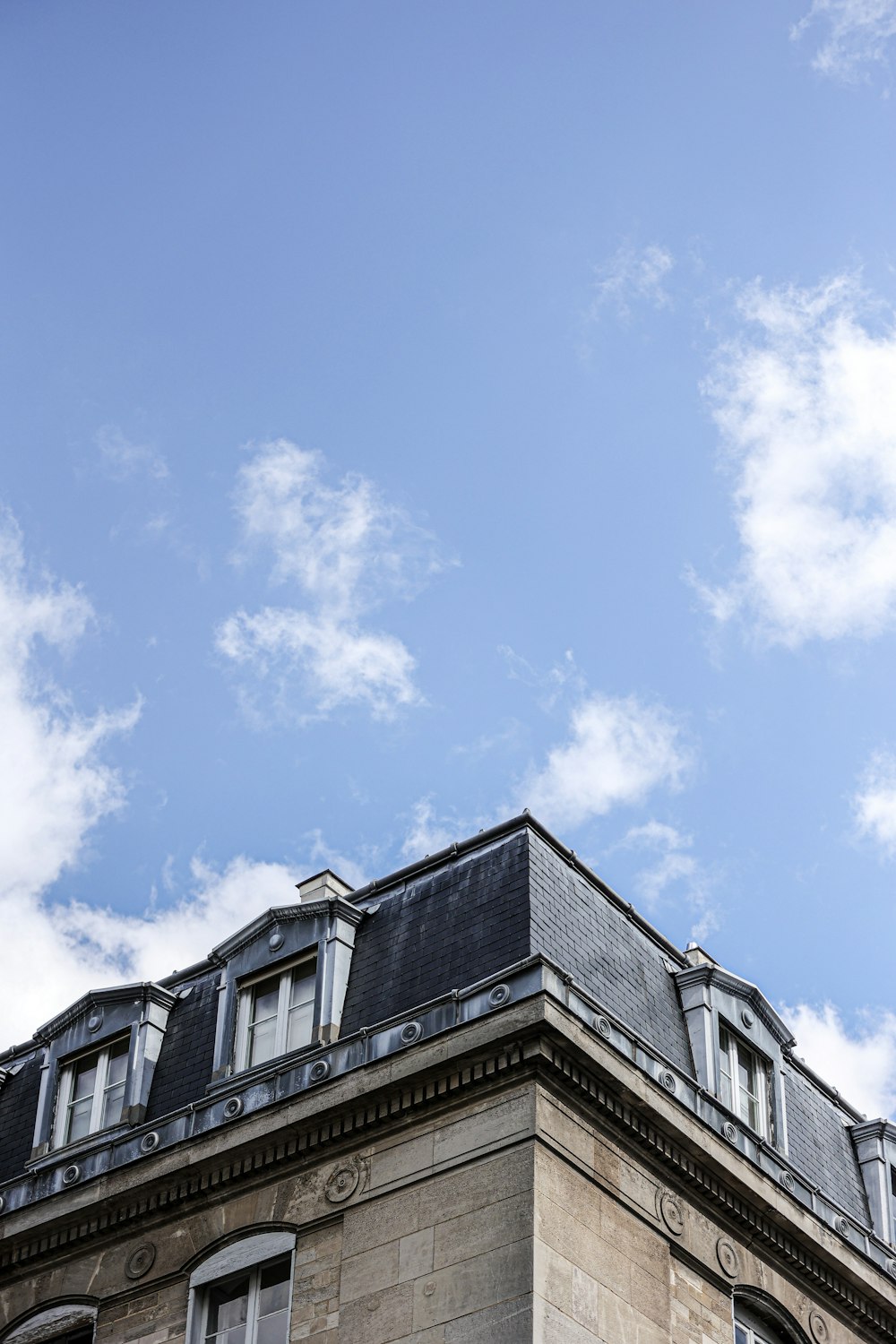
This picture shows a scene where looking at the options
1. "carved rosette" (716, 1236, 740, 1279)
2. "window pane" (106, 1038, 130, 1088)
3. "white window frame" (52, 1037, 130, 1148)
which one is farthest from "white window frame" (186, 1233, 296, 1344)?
"carved rosette" (716, 1236, 740, 1279)

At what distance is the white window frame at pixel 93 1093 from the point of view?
98.4 ft

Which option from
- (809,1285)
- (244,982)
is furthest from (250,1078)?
(809,1285)

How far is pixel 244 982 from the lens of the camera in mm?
29875

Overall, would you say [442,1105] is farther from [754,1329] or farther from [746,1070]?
[746,1070]

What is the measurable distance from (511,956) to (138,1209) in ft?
21.0

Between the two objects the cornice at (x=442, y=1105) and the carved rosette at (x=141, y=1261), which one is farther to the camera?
the carved rosette at (x=141, y=1261)

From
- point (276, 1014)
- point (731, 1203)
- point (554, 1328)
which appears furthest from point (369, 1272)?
point (731, 1203)

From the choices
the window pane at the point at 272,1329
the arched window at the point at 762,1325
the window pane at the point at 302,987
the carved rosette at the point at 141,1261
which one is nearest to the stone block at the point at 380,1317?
the window pane at the point at 272,1329

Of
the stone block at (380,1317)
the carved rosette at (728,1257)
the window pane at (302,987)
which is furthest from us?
the window pane at (302,987)

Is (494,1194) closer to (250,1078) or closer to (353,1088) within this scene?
(353,1088)

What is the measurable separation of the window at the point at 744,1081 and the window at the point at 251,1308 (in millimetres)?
7374

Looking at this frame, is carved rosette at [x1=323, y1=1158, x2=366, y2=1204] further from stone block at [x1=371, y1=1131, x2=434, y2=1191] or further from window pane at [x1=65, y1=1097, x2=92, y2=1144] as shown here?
window pane at [x1=65, y1=1097, x2=92, y2=1144]

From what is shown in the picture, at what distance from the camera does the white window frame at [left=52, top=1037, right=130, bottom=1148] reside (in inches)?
1181

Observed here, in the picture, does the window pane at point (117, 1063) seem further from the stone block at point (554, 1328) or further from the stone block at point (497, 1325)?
the stone block at point (554, 1328)
